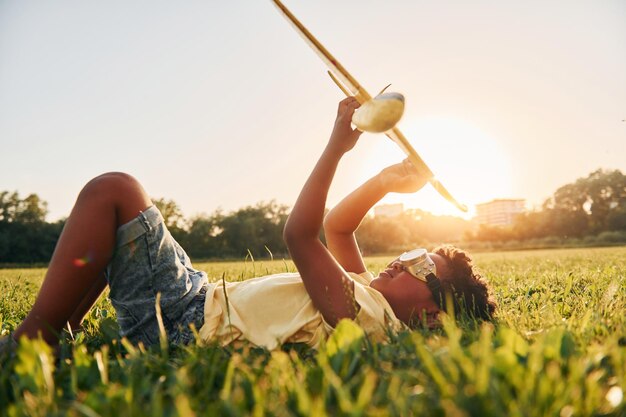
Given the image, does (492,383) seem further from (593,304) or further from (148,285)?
(593,304)

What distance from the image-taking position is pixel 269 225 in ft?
171

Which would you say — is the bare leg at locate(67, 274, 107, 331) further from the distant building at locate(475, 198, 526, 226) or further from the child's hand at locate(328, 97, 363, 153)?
the distant building at locate(475, 198, 526, 226)

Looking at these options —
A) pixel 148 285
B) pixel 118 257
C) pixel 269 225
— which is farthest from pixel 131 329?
pixel 269 225

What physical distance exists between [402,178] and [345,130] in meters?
0.73

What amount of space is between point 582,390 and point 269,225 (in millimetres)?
51324

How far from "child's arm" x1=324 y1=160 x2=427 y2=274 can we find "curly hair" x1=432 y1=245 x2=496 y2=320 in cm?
58

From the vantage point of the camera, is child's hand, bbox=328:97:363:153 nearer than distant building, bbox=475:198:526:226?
Yes

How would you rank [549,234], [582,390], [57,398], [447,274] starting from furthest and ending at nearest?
[549,234] < [447,274] < [57,398] < [582,390]

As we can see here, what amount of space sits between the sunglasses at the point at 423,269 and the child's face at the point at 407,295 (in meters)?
0.02

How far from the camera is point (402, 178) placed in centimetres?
277

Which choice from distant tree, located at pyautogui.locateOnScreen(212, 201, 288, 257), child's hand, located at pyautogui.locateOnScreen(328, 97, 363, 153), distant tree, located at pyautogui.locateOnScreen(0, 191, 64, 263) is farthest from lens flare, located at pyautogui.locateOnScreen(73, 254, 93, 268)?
distant tree, located at pyautogui.locateOnScreen(0, 191, 64, 263)

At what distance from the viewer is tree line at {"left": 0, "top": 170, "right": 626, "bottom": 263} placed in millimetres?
44625

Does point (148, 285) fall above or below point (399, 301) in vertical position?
above

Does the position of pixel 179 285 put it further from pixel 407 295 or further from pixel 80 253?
pixel 407 295
